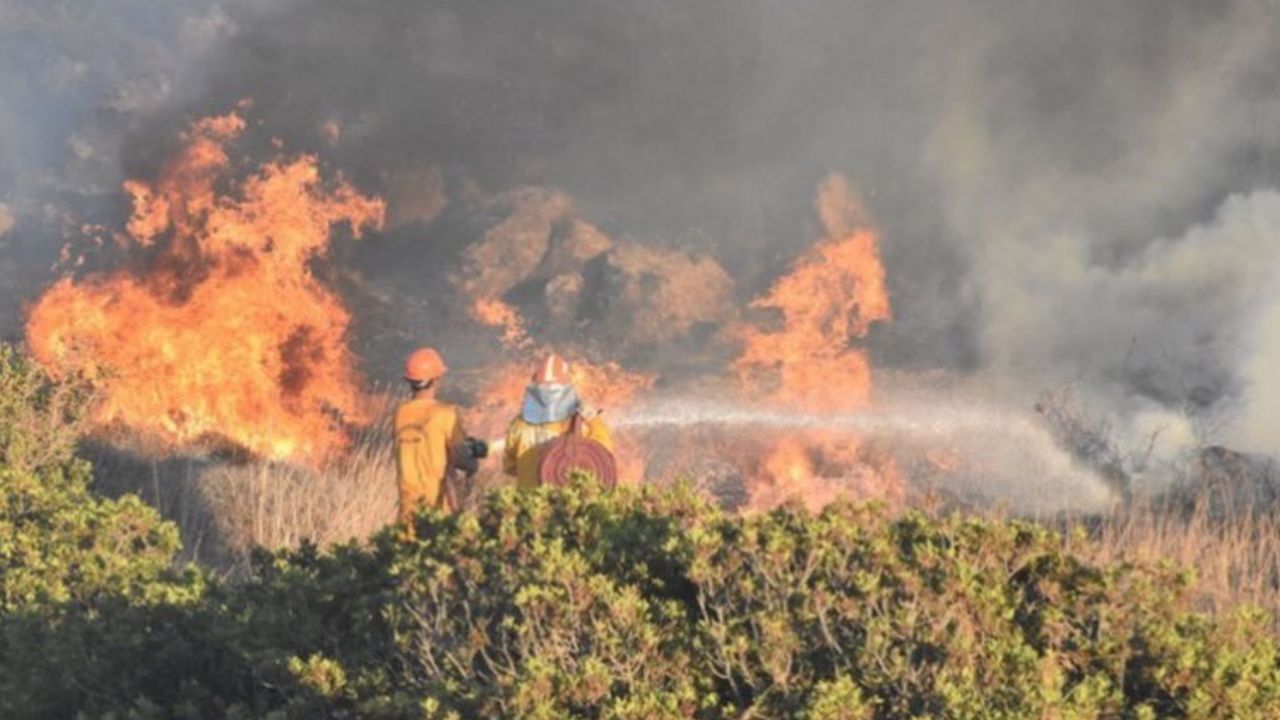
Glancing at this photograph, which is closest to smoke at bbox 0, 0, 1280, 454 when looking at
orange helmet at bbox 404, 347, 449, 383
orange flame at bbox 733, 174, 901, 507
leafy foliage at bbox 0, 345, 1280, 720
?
orange flame at bbox 733, 174, 901, 507

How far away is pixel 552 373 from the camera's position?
8734 mm

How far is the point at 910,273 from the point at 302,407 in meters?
11.9

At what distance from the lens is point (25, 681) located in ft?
22.3

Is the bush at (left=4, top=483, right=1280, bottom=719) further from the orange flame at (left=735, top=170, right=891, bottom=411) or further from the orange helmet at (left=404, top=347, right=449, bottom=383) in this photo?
the orange flame at (left=735, top=170, right=891, bottom=411)

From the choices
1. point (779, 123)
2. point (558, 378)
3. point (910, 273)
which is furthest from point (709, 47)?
point (558, 378)

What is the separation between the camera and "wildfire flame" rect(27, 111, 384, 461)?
50.5ft

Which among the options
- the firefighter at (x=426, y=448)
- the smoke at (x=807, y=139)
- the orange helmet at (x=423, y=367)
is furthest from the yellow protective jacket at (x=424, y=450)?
the smoke at (x=807, y=139)

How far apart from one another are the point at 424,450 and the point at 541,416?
0.81 metres

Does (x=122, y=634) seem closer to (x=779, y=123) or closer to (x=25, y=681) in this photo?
(x=25, y=681)

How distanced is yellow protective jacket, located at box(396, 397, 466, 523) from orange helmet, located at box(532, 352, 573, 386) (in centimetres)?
66

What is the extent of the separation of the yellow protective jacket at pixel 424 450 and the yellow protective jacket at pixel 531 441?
1.48 ft

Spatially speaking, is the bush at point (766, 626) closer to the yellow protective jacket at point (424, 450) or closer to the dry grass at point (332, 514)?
the yellow protective jacket at point (424, 450)

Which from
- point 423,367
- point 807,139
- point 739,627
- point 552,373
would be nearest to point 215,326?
point 423,367

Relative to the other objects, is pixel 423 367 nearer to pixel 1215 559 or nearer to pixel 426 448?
pixel 426 448
